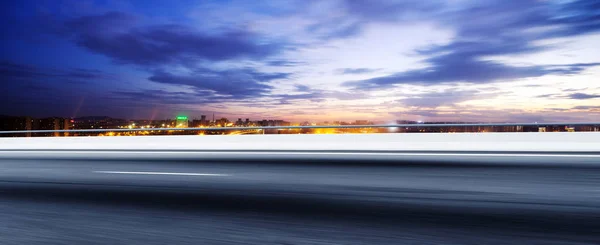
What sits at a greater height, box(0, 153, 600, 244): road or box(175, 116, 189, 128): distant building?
box(175, 116, 189, 128): distant building

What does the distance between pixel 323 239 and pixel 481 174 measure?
5.60m

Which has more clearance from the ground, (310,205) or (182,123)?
(182,123)

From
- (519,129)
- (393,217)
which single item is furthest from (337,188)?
(519,129)

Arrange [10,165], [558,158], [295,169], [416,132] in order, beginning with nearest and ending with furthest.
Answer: [295,169], [558,158], [10,165], [416,132]

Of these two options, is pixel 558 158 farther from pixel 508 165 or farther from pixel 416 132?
pixel 416 132

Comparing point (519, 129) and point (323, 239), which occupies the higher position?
point (519, 129)

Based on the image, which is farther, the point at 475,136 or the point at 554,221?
the point at 475,136

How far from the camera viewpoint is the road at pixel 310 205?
15.1ft

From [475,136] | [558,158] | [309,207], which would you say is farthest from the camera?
[475,136]

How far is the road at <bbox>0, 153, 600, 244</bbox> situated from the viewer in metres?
4.61

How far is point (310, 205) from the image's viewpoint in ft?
20.4

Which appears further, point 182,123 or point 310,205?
point 182,123

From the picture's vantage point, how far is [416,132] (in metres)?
17.1

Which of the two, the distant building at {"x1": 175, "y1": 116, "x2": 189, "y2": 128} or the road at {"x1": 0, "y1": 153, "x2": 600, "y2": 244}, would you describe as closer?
the road at {"x1": 0, "y1": 153, "x2": 600, "y2": 244}
